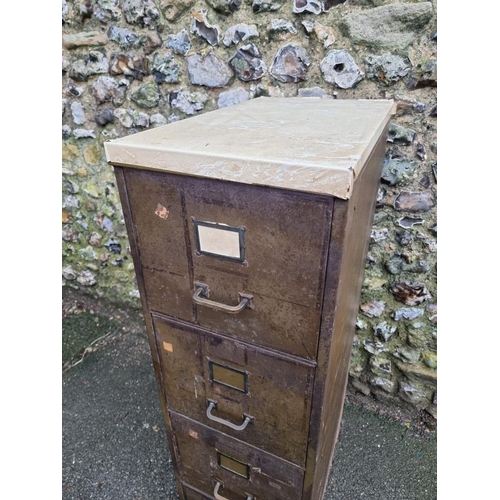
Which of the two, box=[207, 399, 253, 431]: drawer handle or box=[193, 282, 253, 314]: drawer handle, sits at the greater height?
box=[193, 282, 253, 314]: drawer handle

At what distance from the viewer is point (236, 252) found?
2.38ft

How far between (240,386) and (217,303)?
0.26 meters

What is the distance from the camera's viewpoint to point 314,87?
1293 mm

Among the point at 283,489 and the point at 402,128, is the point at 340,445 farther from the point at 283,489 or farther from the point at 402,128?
the point at 402,128

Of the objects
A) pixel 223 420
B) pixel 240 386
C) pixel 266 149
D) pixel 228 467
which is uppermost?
pixel 266 149

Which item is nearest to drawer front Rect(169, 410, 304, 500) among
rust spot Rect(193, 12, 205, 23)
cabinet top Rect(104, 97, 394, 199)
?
cabinet top Rect(104, 97, 394, 199)

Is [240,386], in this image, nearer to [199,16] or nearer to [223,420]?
[223,420]

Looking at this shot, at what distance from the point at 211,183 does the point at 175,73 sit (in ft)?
3.33

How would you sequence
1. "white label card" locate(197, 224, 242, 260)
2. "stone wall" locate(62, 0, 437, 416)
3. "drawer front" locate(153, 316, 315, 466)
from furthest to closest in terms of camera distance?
1. "stone wall" locate(62, 0, 437, 416)
2. "drawer front" locate(153, 316, 315, 466)
3. "white label card" locate(197, 224, 242, 260)

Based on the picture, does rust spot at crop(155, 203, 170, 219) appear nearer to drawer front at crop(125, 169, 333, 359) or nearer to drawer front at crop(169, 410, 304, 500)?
drawer front at crop(125, 169, 333, 359)

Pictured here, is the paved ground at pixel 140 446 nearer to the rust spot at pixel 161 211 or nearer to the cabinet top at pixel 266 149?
the rust spot at pixel 161 211

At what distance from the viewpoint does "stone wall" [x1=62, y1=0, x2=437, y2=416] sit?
47.1 inches

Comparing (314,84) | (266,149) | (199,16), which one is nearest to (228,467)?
(266,149)

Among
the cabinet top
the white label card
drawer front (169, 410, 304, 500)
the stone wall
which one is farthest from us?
the stone wall
